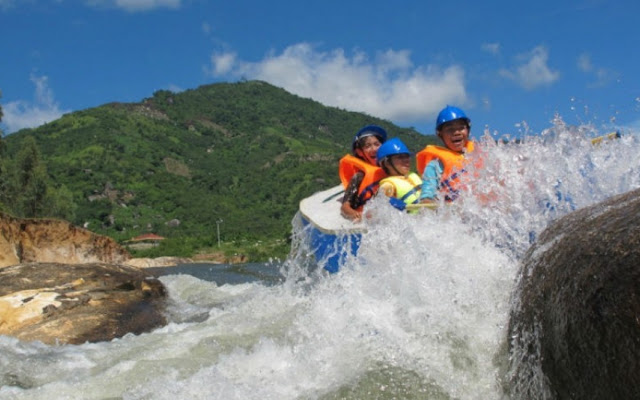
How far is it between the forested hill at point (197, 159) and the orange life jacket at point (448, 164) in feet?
137

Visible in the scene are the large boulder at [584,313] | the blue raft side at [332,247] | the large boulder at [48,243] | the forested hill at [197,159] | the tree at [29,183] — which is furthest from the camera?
the forested hill at [197,159]

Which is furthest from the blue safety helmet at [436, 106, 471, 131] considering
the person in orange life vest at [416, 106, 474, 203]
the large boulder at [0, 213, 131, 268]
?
the large boulder at [0, 213, 131, 268]

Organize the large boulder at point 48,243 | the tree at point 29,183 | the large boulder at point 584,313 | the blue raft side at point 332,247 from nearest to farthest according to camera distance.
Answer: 1. the large boulder at point 584,313
2. the blue raft side at point 332,247
3. the large boulder at point 48,243
4. the tree at point 29,183

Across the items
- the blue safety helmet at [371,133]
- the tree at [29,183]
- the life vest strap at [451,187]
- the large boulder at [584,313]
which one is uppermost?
the tree at [29,183]

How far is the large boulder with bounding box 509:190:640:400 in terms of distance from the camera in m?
1.97

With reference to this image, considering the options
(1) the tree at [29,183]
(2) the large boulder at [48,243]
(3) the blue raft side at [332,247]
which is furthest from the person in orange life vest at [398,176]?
(1) the tree at [29,183]

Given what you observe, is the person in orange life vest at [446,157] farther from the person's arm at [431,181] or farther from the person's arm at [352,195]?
the person's arm at [352,195]

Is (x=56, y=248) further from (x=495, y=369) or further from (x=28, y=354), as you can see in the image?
(x=495, y=369)

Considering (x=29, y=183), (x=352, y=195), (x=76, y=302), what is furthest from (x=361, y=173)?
(x=29, y=183)

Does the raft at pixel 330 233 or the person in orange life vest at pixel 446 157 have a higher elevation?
the person in orange life vest at pixel 446 157

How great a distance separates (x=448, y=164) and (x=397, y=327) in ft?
8.63

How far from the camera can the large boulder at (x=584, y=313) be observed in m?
1.97

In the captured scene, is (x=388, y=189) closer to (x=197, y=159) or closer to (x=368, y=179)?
(x=368, y=179)

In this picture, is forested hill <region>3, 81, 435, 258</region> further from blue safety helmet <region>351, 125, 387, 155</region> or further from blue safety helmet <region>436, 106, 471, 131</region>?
blue safety helmet <region>436, 106, 471, 131</region>
